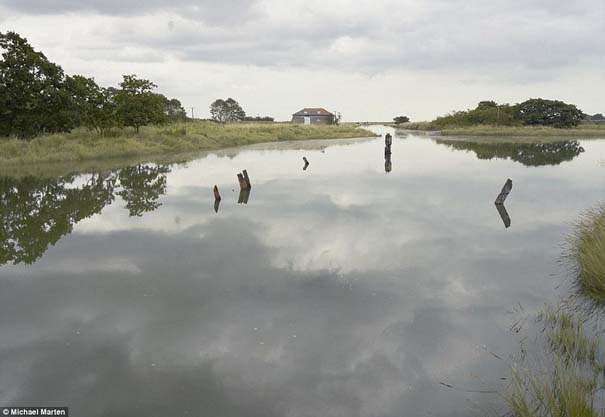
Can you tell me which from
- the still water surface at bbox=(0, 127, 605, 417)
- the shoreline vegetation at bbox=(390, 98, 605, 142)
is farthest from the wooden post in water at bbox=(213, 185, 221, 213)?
the shoreline vegetation at bbox=(390, 98, 605, 142)

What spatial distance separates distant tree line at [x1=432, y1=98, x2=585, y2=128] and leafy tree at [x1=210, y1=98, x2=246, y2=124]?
4732 cm

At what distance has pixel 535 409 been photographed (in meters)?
4.35

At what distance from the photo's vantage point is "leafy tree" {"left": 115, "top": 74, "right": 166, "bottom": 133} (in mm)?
33125

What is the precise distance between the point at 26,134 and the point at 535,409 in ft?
97.0

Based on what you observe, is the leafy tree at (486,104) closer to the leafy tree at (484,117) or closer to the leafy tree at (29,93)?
the leafy tree at (484,117)

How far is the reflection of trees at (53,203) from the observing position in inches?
433

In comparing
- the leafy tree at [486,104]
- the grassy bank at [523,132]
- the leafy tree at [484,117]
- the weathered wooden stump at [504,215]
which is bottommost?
the weathered wooden stump at [504,215]

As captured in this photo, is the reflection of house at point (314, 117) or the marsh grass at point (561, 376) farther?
the reflection of house at point (314, 117)

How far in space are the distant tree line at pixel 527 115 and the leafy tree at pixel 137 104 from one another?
63558 millimetres

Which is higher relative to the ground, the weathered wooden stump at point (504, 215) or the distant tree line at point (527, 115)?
the distant tree line at point (527, 115)

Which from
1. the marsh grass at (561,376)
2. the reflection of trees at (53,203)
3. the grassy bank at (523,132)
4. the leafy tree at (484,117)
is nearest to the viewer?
the marsh grass at (561,376)

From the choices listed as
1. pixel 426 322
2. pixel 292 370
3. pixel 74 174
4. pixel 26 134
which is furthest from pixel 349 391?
pixel 26 134

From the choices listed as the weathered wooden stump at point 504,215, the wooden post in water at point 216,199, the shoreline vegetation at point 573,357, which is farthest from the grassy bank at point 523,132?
the shoreline vegetation at point 573,357

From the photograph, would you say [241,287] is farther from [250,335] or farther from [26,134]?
[26,134]
